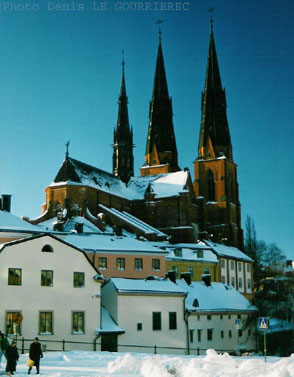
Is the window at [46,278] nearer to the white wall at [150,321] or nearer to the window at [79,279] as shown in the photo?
the window at [79,279]

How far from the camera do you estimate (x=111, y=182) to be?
9281cm

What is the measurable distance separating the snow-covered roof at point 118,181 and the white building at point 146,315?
1472 inches

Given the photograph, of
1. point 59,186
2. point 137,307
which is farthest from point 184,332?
point 59,186

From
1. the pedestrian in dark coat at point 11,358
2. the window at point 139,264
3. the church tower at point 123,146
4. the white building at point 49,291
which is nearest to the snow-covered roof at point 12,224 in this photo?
the white building at point 49,291

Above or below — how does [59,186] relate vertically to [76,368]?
above

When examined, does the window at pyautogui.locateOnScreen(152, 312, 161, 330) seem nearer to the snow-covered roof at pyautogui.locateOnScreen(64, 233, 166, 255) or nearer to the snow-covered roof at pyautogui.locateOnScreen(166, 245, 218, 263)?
the snow-covered roof at pyautogui.locateOnScreen(64, 233, 166, 255)

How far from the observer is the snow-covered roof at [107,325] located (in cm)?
4078

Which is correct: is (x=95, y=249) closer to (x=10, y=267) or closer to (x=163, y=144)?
(x=10, y=267)

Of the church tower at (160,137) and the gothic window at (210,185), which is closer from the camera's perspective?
the gothic window at (210,185)

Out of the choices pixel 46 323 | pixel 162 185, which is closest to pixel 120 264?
pixel 46 323

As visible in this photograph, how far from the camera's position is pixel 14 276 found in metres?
38.0

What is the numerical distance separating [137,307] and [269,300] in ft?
70.3

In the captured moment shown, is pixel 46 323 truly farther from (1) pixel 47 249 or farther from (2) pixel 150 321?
(2) pixel 150 321

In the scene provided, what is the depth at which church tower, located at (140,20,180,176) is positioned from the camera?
→ 347 feet
